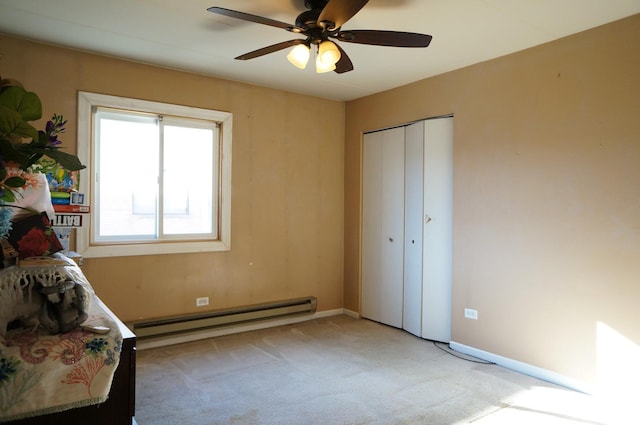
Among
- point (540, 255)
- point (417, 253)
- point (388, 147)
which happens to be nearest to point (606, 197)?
point (540, 255)

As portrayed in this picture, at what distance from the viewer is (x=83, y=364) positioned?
1.14 meters

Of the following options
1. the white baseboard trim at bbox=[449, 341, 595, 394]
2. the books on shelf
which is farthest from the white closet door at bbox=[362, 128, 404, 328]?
the books on shelf

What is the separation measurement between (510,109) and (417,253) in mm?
1648

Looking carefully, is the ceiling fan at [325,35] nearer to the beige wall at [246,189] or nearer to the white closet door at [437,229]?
the white closet door at [437,229]

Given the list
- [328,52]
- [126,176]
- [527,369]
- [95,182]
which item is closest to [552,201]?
[527,369]

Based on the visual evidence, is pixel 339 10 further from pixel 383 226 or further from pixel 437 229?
pixel 383 226

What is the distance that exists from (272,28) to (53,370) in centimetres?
265

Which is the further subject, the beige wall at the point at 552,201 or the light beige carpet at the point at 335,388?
the beige wall at the point at 552,201

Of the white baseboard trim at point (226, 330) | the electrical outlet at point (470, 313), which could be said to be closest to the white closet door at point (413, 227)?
the electrical outlet at point (470, 313)

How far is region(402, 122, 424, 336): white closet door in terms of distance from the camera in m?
4.16

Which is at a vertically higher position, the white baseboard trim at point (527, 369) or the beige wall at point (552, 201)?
the beige wall at point (552, 201)

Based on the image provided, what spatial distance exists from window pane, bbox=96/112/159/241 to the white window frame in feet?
0.33

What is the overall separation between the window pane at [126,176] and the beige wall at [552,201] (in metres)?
2.87

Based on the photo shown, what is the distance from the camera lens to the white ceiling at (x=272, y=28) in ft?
8.59
